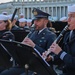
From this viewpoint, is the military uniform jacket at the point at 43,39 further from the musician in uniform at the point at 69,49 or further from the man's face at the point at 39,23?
the musician in uniform at the point at 69,49

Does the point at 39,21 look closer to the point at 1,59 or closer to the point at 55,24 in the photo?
the point at 1,59

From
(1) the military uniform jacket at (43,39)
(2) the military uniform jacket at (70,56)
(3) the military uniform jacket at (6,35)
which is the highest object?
(2) the military uniform jacket at (70,56)

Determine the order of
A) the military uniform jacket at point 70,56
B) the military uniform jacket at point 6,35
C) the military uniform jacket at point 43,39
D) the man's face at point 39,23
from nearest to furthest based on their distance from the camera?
the military uniform jacket at point 70,56 < the military uniform jacket at point 43,39 < the man's face at point 39,23 < the military uniform jacket at point 6,35

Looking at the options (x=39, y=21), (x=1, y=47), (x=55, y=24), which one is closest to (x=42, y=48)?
(x=39, y=21)

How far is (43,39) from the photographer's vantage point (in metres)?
5.62

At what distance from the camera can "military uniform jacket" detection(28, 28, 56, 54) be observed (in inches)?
218

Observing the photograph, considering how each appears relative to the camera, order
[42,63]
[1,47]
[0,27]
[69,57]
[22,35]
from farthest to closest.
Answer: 1. [22,35]
2. [0,27]
3. [1,47]
4. [69,57]
5. [42,63]

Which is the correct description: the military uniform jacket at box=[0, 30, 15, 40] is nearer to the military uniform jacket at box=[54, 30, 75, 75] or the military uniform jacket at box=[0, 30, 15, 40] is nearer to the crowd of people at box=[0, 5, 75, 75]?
the crowd of people at box=[0, 5, 75, 75]

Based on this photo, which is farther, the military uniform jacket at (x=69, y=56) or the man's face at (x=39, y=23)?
the man's face at (x=39, y=23)

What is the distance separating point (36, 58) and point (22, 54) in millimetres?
224

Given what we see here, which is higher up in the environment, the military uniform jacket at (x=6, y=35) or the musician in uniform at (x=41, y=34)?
the musician in uniform at (x=41, y=34)

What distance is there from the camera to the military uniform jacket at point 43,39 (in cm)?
554

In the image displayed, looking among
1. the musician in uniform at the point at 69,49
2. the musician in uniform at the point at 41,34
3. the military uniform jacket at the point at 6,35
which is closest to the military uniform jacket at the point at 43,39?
the musician in uniform at the point at 41,34

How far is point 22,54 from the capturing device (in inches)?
168
